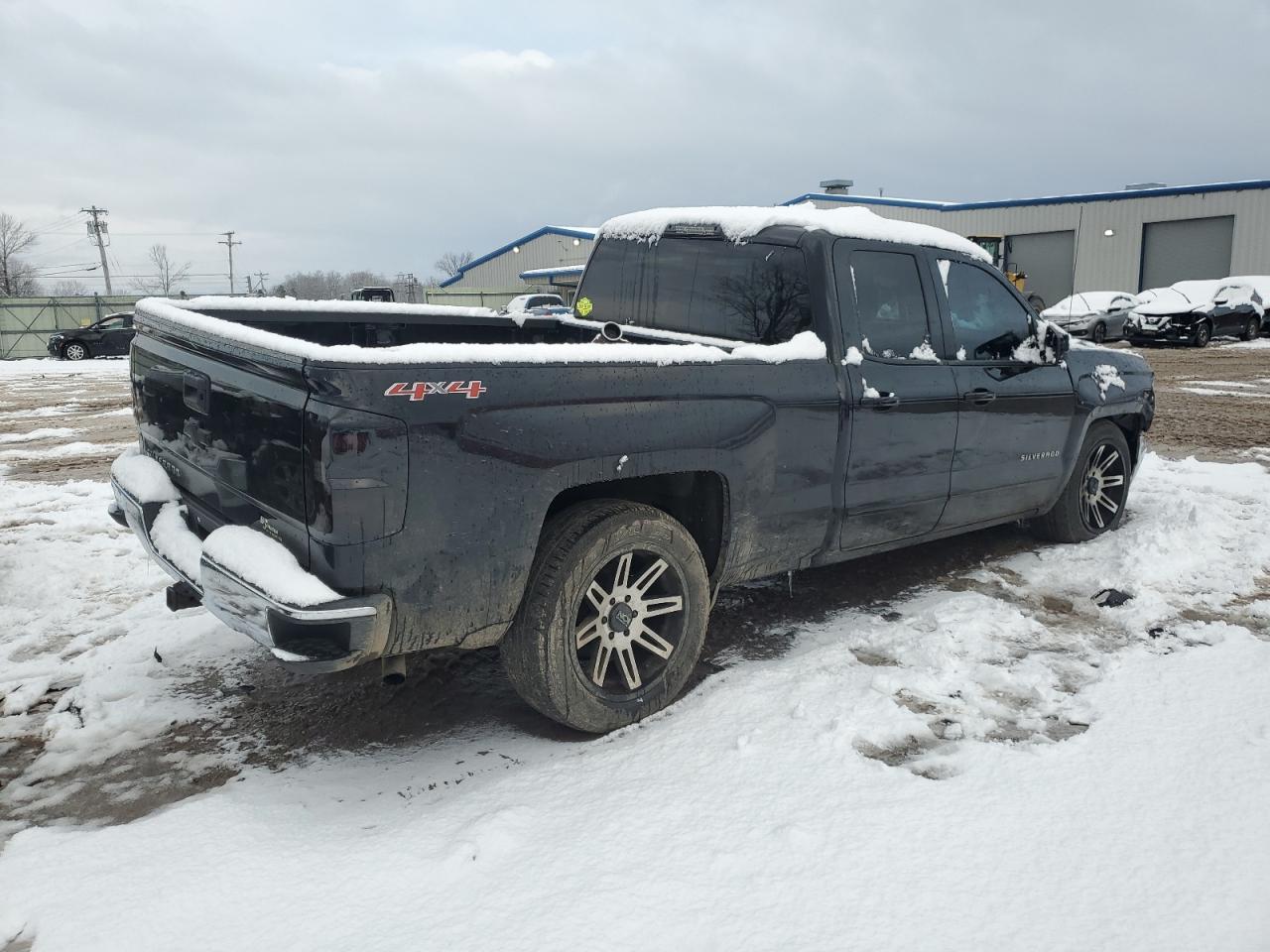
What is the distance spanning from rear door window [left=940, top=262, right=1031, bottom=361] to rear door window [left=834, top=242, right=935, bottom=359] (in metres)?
0.30

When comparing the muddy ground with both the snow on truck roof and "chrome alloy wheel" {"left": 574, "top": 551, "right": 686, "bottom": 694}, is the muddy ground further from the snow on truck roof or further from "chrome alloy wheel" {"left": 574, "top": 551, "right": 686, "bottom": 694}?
the snow on truck roof

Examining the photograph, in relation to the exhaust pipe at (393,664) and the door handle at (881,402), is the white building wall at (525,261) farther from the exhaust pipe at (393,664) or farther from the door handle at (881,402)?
the exhaust pipe at (393,664)

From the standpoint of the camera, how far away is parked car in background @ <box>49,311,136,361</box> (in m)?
26.0

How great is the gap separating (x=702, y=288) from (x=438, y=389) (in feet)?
6.22

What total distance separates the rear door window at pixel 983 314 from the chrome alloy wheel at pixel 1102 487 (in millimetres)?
1208

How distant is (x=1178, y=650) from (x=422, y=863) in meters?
3.33

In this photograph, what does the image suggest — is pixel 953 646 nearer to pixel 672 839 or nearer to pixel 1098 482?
pixel 672 839

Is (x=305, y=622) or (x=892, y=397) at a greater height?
(x=892, y=397)

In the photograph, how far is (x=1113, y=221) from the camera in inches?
1462

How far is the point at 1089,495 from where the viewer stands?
18.9ft

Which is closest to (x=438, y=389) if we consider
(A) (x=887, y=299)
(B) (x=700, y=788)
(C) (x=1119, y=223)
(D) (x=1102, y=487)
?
(B) (x=700, y=788)

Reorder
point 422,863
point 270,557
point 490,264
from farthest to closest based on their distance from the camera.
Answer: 1. point 490,264
2. point 270,557
3. point 422,863

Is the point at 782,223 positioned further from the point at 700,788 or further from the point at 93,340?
the point at 93,340

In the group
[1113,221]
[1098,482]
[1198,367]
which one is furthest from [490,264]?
[1098,482]
